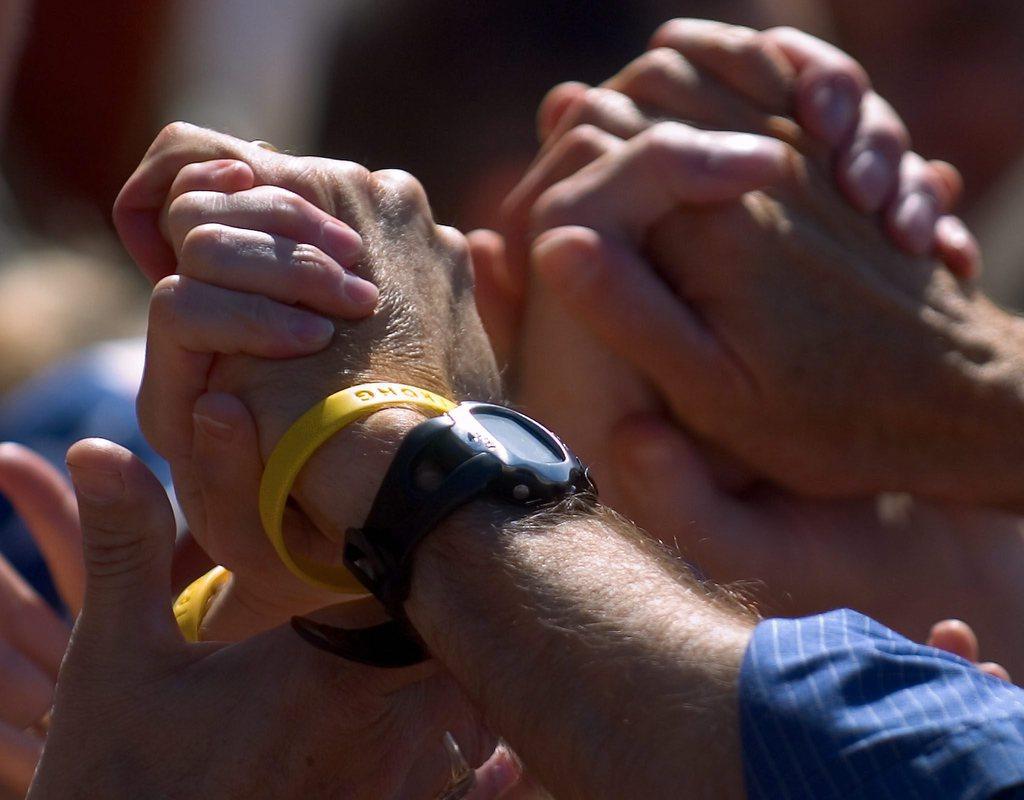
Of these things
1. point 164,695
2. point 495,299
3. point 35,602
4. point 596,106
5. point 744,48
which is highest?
point 744,48

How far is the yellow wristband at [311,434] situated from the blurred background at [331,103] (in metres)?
0.94

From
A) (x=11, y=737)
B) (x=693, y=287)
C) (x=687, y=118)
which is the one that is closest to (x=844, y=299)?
(x=693, y=287)

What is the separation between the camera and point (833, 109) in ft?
4.70

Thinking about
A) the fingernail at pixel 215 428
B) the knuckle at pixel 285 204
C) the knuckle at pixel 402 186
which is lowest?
the fingernail at pixel 215 428

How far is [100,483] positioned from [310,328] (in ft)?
0.65

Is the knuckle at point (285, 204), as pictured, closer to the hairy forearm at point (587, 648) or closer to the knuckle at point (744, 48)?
the hairy forearm at point (587, 648)

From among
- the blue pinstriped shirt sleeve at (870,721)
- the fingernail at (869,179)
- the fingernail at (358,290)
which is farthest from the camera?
the fingernail at (869,179)

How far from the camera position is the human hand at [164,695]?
0.89m

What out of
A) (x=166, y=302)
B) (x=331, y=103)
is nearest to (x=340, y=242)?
(x=166, y=302)

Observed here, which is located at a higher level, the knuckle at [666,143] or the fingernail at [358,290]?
the knuckle at [666,143]

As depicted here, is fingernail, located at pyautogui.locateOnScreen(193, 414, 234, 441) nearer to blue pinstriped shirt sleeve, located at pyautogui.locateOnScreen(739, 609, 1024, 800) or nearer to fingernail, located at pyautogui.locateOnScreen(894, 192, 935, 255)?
blue pinstriped shirt sleeve, located at pyautogui.locateOnScreen(739, 609, 1024, 800)

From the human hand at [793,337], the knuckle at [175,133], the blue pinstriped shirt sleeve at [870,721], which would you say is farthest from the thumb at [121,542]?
the human hand at [793,337]

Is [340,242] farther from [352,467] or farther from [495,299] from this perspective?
[495,299]

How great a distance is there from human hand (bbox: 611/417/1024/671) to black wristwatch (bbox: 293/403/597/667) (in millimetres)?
445
